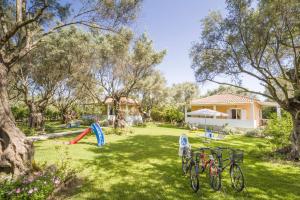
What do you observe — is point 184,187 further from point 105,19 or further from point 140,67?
point 140,67

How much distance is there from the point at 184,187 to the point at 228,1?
942 centimetres

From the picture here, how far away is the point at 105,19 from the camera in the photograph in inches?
331

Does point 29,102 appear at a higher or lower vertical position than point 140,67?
lower

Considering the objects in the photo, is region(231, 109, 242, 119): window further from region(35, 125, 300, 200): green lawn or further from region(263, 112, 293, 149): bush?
region(35, 125, 300, 200): green lawn

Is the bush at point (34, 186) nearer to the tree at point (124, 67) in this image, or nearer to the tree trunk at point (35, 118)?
the tree at point (124, 67)

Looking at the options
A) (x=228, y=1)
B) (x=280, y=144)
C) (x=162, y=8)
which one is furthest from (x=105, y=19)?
(x=280, y=144)

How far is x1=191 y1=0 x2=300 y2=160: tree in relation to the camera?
8477mm

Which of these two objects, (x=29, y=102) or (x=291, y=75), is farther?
(x=29, y=102)

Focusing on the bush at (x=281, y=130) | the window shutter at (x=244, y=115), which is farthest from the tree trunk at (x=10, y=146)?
the window shutter at (x=244, y=115)

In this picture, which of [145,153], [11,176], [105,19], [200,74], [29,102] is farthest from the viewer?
[29,102]

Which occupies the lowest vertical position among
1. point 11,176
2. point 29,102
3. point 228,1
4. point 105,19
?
point 11,176

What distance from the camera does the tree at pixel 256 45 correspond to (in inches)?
334

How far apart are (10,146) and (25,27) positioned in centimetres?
507

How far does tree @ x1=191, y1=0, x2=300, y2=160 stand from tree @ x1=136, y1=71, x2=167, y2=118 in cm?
1878
